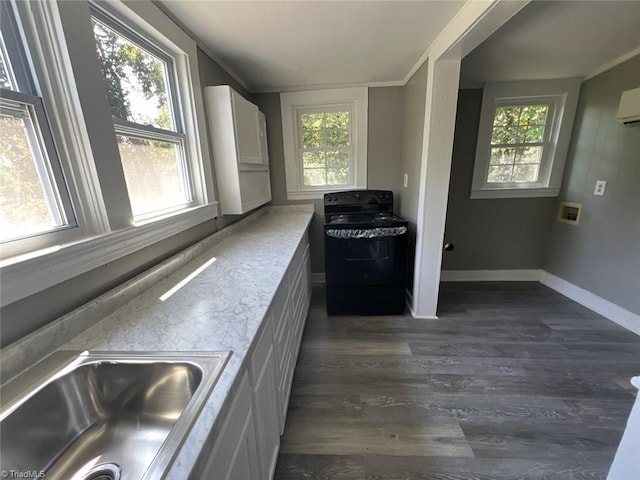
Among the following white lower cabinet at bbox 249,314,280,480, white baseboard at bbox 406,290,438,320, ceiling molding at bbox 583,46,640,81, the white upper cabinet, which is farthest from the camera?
white baseboard at bbox 406,290,438,320

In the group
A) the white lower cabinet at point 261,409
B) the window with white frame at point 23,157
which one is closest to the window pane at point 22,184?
the window with white frame at point 23,157

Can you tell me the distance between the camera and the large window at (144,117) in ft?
3.66

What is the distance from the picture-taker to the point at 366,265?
232 centimetres

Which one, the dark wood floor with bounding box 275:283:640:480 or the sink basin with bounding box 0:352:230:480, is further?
the dark wood floor with bounding box 275:283:640:480

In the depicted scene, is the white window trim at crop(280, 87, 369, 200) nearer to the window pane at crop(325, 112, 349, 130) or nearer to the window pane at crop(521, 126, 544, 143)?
the window pane at crop(325, 112, 349, 130)

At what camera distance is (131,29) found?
46.9 inches

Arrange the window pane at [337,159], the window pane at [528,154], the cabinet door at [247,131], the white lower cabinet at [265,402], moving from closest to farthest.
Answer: the white lower cabinet at [265,402], the cabinet door at [247,131], the window pane at [528,154], the window pane at [337,159]

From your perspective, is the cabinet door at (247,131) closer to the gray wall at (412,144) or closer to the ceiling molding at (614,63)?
the gray wall at (412,144)

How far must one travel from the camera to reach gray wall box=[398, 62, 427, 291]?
7.07 ft

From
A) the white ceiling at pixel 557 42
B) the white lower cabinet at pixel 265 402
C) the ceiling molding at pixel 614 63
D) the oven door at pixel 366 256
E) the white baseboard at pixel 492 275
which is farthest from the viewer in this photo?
the white baseboard at pixel 492 275

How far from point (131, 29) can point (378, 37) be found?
55.0 inches

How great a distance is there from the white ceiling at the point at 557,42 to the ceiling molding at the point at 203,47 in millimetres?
1925

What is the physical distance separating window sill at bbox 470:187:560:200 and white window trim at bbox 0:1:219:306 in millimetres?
3057

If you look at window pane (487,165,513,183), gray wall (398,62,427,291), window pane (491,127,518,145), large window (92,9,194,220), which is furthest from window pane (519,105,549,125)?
large window (92,9,194,220)
